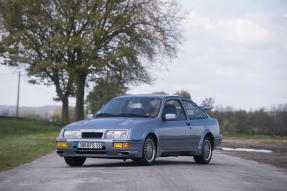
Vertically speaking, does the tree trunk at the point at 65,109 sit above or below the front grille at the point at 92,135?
above

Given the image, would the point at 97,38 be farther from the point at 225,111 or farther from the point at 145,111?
the point at 225,111

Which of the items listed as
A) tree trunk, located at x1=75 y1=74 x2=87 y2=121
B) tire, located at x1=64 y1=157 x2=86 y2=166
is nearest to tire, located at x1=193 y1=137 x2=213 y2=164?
tire, located at x1=64 y1=157 x2=86 y2=166

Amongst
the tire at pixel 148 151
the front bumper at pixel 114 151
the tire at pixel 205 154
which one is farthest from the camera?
the tire at pixel 205 154

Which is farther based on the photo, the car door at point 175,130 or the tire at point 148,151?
the car door at point 175,130

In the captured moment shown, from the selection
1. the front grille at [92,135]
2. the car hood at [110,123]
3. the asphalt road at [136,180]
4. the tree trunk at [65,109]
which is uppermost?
the tree trunk at [65,109]

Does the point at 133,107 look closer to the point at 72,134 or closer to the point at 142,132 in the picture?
the point at 142,132

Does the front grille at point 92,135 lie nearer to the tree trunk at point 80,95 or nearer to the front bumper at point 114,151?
the front bumper at point 114,151

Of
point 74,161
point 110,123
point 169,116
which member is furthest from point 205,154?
point 74,161

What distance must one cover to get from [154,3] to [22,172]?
101ft

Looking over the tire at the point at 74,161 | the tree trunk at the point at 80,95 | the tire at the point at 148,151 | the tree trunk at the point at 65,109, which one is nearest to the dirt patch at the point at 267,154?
the tire at the point at 148,151

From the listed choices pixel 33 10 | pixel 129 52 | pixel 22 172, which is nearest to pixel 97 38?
pixel 129 52

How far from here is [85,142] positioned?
11211 millimetres

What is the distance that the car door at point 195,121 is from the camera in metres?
13.2

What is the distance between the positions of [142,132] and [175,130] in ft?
4.83
